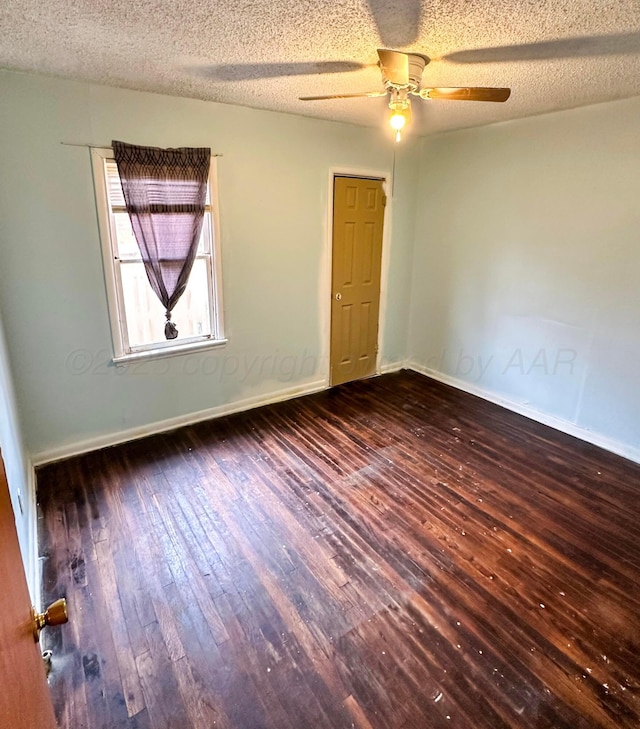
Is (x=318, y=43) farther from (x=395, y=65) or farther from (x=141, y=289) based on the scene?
(x=141, y=289)

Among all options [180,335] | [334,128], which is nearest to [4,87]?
[180,335]

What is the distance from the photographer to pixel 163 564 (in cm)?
221

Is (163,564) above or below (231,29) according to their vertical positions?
below

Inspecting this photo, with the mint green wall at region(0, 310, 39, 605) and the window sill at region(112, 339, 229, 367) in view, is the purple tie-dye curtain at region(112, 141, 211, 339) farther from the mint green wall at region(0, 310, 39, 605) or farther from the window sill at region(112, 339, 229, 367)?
the mint green wall at region(0, 310, 39, 605)

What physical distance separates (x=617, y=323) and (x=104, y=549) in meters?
3.68

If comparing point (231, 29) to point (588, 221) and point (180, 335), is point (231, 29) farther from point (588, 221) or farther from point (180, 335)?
point (588, 221)

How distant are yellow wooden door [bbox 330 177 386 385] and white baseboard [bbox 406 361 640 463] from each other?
759 mm

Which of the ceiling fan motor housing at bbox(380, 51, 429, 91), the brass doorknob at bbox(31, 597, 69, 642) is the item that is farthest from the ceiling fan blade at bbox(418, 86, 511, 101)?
the brass doorknob at bbox(31, 597, 69, 642)

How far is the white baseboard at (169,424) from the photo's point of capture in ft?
10.2

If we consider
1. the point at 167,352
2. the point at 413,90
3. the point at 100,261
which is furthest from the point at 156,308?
the point at 413,90


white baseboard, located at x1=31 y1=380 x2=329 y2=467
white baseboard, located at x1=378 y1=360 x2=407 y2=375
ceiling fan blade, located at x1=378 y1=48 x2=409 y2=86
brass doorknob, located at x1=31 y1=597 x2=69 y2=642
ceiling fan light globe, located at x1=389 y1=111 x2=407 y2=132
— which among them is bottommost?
white baseboard, located at x1=31 y1=380 x2=329 y2=467

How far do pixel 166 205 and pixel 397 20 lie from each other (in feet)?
6.29

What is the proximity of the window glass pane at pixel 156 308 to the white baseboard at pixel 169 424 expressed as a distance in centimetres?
67

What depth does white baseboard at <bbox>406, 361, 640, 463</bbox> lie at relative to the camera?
329 cm
